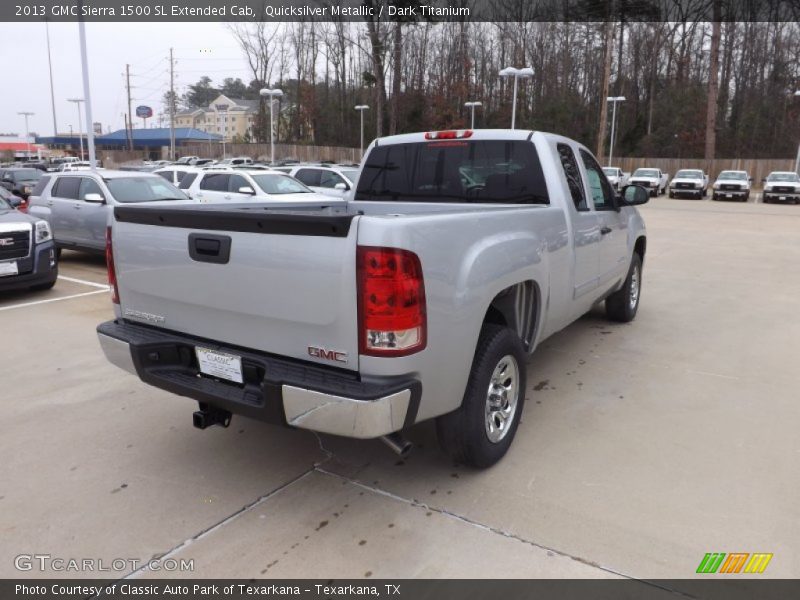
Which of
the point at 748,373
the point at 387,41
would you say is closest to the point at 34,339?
the point at 748,373

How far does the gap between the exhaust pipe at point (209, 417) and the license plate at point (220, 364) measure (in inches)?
12.8

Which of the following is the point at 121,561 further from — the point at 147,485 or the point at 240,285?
the point at 240,285

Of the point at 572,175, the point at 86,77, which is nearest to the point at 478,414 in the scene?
the point at 572,175

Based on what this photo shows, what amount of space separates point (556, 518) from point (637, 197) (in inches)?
140

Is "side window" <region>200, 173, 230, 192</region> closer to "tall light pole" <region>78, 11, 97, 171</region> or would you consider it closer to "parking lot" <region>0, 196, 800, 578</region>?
"tall light pole" <region>78, 11, 97, 171</region>

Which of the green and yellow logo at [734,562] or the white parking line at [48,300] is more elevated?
the white parking line at [48,300]

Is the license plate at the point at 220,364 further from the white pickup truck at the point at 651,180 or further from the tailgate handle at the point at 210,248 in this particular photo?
the white pickup truck at the point at 651,180

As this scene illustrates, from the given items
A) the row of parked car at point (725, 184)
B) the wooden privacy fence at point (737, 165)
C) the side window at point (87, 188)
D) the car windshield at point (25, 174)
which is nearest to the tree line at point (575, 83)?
the wooden privacy fence at point (737, 165)

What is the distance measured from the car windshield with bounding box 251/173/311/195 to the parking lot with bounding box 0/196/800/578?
8.59m

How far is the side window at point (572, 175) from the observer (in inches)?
185

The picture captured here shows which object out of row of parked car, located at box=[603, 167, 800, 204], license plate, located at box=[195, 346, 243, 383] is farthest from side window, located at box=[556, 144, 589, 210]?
row of parked car, located at box=[603, 167, 800, 204]

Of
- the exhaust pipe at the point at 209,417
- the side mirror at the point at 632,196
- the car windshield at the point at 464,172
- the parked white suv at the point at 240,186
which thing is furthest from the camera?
the parked white suv at the point at 240,186

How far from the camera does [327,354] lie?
9.11ft

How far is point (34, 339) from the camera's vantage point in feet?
20.7
